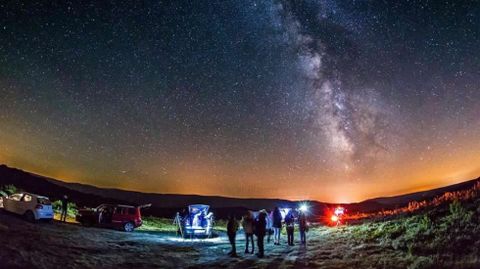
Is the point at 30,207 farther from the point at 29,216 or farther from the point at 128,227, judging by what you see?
the point at 128,227

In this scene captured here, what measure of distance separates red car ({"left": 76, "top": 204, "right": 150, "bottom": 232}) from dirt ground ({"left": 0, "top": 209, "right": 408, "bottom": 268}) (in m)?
4.46

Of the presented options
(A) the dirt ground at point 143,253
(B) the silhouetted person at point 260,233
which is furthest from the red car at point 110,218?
(B) the silhouetted person at point 260,233

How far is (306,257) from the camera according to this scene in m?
16.1

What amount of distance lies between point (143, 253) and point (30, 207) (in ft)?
31.6

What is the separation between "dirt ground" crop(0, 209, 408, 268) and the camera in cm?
1388

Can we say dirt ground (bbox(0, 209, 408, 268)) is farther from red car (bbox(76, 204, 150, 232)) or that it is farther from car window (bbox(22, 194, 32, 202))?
red car (bbox(76, 204, 150, 232))

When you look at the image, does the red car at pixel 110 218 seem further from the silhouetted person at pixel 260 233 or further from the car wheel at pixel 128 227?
the silhouetted person at pixel 260 233

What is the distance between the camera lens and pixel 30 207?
904 inches

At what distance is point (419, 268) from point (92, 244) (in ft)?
47.5

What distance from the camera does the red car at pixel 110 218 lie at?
87.1 ft

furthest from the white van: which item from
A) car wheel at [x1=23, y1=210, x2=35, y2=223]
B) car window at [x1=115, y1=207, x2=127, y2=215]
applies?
car window at [x1=115, y1=207, x2=127, y2=215]

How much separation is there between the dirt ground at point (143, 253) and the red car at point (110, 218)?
4.46 metres

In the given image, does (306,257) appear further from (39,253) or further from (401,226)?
(39,253)

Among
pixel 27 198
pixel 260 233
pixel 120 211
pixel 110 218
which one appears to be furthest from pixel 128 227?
pixel 260 233
